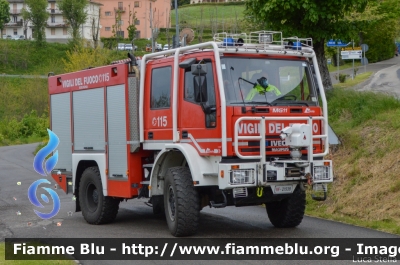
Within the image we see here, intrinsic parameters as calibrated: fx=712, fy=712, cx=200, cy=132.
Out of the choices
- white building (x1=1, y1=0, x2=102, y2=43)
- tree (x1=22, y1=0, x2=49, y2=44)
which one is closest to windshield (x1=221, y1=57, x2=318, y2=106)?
tree (x1=22, y1=0, x2=49, y2=44)

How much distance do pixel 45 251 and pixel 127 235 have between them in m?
1.80

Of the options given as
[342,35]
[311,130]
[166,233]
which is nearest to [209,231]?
[166,233]

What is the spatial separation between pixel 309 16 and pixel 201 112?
8817mm

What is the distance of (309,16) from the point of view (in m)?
19.3

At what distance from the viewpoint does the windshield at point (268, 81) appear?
11.4m

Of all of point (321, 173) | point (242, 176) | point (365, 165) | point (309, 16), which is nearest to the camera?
point (242, 176)

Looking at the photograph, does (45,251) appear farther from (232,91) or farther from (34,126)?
(34,126)

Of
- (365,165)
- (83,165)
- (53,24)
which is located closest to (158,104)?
(83,165)

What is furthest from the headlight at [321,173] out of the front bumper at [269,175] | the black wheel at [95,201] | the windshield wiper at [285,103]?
the black wheel at [95,201]

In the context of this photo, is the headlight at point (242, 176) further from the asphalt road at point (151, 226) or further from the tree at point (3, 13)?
the tree at point (3, 13)

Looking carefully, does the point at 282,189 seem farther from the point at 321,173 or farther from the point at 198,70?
the point at 198,70

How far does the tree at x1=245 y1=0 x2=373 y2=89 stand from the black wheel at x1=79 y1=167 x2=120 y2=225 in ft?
25.1

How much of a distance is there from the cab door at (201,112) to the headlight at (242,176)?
1.48 ft

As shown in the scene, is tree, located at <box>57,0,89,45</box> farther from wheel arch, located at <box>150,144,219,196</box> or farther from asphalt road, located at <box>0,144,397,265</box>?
wheel arch, located at <box>150,144,219,196</box>
